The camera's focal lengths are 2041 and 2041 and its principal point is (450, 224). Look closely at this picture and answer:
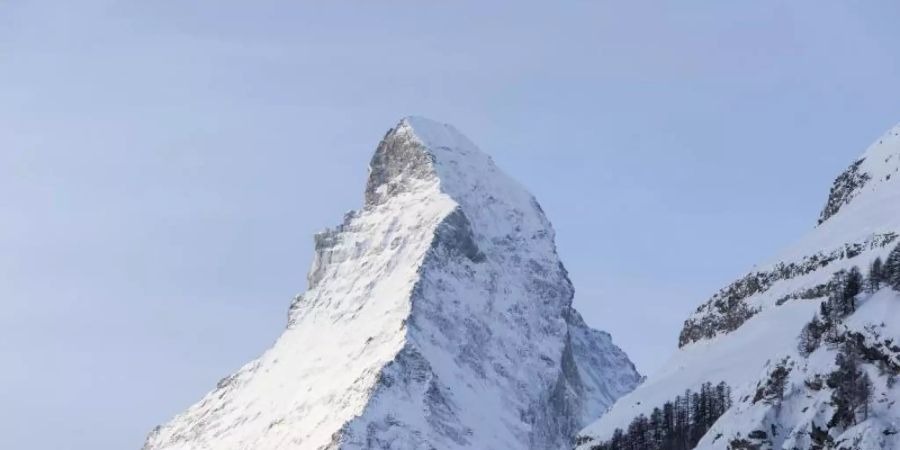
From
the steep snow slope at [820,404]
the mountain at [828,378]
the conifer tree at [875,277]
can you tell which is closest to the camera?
the steep snow slope at [820,404]

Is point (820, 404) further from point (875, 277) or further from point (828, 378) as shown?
point (875, 277)

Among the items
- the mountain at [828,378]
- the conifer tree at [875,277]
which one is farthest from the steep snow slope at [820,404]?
the conifer tree at [875,277]

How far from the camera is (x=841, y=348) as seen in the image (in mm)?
164000

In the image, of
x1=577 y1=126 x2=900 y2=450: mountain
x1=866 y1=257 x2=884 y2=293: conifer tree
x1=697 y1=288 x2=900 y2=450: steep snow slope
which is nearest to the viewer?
x1=697 y1=288 x2=900 y2=450: steep snow slope

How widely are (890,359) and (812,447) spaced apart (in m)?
9.60

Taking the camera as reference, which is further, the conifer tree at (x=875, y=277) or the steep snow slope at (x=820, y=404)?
the conifer tree at (x=875, y=277)

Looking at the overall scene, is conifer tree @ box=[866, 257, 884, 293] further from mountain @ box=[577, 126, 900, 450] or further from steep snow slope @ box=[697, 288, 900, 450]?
steep snow slope @ box=[697, 288, 900, 450]

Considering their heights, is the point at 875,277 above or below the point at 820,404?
above

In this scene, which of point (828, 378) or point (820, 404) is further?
point (828, 378)

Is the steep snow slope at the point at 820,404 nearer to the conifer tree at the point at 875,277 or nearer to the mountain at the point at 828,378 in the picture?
the mountain at the point at 828,378

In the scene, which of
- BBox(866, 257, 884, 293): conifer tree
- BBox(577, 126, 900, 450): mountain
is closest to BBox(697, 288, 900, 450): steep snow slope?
BBox(577, 126, 900, 450): mountain

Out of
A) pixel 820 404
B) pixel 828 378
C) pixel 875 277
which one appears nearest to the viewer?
pixel 820 404

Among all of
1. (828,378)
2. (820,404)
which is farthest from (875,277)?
(820,404)

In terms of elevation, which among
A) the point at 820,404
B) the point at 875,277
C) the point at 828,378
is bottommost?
the point at 820,404
